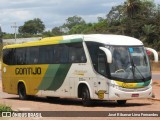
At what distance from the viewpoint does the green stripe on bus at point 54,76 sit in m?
A: 22.2

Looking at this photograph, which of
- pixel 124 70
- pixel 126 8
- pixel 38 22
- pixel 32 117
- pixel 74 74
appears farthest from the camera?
pixel 38 22

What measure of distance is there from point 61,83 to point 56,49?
1.61 m

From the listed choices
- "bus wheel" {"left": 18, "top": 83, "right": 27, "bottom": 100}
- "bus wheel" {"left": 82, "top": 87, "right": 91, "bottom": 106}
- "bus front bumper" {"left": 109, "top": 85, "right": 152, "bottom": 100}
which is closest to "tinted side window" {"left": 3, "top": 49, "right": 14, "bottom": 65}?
"bus wheel" {"left": 18, "top": 83, "right": 27, "bottom": 100}

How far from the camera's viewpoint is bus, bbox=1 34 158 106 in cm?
1967

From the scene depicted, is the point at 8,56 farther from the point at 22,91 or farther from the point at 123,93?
the point at 123,93

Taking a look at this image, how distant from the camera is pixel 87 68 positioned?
810 inches

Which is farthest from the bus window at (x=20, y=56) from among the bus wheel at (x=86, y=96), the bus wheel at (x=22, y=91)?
the bus wheel at (x=86, y=96)

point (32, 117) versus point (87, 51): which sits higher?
point (87, 51)

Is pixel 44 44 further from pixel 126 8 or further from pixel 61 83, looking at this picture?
pixel 126 8

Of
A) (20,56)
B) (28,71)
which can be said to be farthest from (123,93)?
(20,56)

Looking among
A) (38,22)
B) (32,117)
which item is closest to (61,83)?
(32,117)

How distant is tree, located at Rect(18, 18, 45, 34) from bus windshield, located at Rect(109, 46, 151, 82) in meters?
136

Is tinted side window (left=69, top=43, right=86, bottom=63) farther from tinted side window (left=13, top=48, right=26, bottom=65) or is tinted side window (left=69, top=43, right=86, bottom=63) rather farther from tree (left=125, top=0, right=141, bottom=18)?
tree (left=125, top=0, right=141, bottom=18)

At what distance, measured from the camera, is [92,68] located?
800 inches
